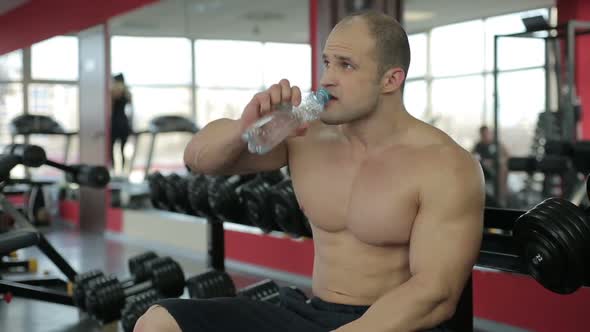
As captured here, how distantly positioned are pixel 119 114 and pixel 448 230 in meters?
5.32

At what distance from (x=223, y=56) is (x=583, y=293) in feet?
21.0

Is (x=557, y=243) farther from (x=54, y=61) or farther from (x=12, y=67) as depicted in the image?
(x=12, y=67)

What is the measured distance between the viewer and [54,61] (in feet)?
29.1

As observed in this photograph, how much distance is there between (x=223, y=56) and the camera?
8328mm

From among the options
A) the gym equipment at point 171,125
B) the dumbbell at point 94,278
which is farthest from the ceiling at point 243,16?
the dumbbell at point 94,278

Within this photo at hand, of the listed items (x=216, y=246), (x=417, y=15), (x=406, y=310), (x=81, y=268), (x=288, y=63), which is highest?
(x=417, y=15)

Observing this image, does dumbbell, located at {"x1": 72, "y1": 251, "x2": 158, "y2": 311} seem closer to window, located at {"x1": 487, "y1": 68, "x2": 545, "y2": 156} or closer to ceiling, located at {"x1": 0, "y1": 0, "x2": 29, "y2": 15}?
ceiling, located at {"x1": 0, "y1": 0, "x2": 29, "y2": 15}

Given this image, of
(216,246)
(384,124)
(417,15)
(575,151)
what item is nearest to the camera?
(384,124)

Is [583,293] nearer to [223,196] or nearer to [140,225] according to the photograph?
[223,196]

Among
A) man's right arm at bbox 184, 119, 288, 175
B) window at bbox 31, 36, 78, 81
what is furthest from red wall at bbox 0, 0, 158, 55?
man's right arm at bbox 184, 119, 288, 175

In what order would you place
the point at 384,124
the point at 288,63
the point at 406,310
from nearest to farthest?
the point at 406,310 → the point at 384,124 → the point at 288,63

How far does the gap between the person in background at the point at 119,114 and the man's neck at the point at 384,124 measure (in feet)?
16.5

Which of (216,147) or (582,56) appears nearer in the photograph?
(216,147)

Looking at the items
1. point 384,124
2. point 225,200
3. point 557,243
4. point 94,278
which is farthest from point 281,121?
point 94,278
